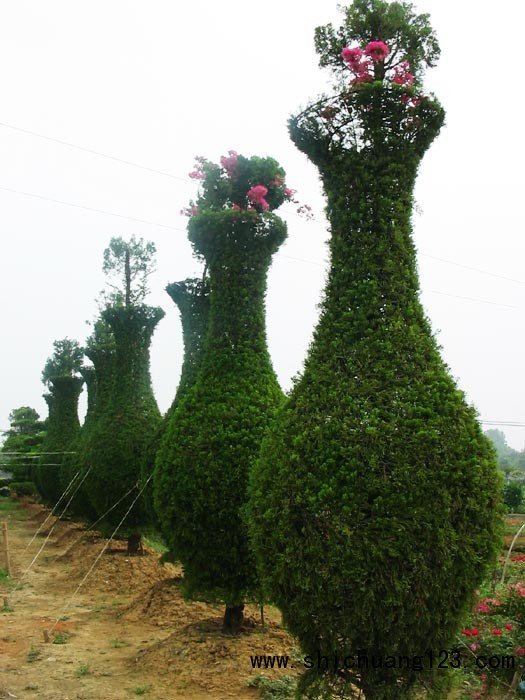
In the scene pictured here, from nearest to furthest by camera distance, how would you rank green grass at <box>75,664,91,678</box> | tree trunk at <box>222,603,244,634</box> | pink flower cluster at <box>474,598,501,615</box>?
pink flower cluster at <box>474,598,501,615</box>
green grass at <box>75,664,91,678</box>
tree trunk at <box>222,603,244,634</box>

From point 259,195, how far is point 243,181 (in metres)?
0.49

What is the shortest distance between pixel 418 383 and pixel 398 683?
202 centimetres

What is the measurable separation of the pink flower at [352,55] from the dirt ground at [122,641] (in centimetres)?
540

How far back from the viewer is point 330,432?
160 inches

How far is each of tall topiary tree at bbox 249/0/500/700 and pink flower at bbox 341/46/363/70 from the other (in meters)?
0.01

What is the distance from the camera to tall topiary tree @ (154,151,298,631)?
6676 mm

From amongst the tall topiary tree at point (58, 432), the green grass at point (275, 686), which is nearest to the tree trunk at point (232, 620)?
the green grass at point (275, 686)

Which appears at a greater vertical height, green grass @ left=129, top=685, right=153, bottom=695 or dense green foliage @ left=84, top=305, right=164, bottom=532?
dense green foliage @ left=84, top=305, right=164, bottom=532

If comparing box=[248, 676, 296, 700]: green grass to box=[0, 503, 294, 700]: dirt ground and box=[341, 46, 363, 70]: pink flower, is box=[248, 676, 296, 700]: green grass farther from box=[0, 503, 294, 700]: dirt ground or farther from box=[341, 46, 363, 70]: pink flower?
box=[341, 46, 363, 70]: pink flower

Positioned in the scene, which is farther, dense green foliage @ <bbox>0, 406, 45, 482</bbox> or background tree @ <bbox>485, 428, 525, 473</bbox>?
background tree @ <bbox>485, 428, 525, 473</bbox>

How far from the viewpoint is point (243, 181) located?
26.6ft

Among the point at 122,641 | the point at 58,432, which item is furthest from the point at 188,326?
the point at 58,432

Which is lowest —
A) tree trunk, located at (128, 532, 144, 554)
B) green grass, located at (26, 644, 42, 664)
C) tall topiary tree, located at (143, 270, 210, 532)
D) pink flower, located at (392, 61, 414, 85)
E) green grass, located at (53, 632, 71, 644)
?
green grass, located at (53, 632, 71, 644)

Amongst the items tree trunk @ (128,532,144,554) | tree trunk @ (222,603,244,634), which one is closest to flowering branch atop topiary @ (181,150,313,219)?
tree trunk @ (222,603,244,634)
